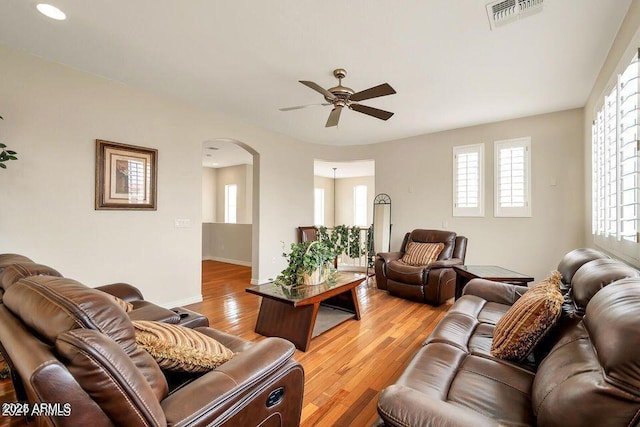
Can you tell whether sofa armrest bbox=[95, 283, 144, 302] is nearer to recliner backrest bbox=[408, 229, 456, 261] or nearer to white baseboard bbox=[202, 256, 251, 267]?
recliner backrest bbox=[408, 229, 456, 261]

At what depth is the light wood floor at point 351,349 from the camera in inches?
72.7

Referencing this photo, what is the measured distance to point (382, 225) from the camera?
226 inches

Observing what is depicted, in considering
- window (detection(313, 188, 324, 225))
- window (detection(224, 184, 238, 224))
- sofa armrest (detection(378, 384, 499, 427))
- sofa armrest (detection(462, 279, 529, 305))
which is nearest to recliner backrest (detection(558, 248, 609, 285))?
sofa armrest (detection(462, 279, 529, 305))

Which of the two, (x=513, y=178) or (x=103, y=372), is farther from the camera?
(x=513, y=178)

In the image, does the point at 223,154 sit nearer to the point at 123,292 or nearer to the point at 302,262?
the point at 302,262

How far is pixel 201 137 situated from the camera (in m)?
4.13

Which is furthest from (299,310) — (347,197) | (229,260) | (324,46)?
(347,197)

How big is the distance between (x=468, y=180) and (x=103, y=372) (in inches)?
207

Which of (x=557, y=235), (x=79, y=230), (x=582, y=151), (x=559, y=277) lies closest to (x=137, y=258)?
(x=79, y=230)

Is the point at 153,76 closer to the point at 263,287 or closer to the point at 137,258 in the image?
the point at 137,258

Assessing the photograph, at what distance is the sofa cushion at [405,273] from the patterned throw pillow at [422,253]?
0.17m

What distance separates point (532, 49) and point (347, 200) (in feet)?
29.6

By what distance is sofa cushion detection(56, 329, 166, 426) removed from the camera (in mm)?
718

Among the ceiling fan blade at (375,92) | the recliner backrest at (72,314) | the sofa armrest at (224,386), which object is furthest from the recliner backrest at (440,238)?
the recliner backrest at (72,314)
